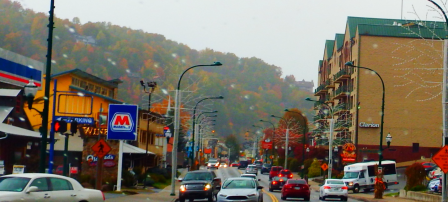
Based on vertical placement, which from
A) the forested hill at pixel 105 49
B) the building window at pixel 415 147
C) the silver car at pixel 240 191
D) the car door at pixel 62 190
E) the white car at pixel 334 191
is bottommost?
the white car at pixel 334 191

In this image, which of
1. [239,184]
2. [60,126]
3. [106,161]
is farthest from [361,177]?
[60,126]

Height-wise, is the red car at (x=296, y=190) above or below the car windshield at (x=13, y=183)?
below

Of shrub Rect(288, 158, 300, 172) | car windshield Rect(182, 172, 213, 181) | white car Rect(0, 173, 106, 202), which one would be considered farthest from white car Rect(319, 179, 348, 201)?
shrub Rect(288, 158, 300, 172)

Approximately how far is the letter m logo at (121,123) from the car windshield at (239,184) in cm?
966

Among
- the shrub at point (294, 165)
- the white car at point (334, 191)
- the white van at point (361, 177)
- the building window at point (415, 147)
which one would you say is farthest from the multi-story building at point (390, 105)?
the white car at point (334, 191)

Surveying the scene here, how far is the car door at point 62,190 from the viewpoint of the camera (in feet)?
55.5

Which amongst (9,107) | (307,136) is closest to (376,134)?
(307,136)

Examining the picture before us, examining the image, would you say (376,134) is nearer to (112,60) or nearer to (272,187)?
(272,187)

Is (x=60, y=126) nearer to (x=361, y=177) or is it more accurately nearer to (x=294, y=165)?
(x=361, y=177)

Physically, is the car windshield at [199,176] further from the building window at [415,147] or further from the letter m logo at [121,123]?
the building window at [415,147]

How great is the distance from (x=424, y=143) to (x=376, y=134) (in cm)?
600

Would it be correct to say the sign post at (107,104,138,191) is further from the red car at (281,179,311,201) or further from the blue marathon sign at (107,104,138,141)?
the red car at (281,179,311,201)

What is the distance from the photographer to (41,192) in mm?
16406

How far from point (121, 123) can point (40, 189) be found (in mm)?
17527
